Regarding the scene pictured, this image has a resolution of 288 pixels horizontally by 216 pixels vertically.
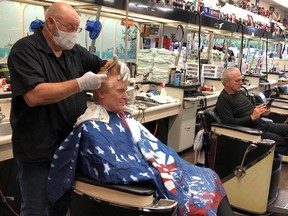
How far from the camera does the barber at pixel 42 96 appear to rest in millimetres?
1460

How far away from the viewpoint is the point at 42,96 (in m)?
1.44

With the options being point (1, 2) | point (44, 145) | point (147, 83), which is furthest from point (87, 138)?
point (1, 2)

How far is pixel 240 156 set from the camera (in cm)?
277

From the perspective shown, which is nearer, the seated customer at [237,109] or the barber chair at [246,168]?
the barber chair at [246,168]

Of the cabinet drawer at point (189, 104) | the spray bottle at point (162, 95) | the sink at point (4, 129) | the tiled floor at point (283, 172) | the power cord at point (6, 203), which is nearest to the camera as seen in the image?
the sink at point (4, 129)

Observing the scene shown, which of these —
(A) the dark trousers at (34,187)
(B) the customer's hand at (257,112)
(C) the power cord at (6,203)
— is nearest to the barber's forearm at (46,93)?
(A) the dark trousers at (34,187)

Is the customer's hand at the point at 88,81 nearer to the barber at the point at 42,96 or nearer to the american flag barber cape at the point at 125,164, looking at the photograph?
the barber at the point at 42,96

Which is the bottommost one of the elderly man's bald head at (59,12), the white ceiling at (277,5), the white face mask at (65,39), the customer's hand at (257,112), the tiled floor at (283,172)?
the tiled floor at (283,172)

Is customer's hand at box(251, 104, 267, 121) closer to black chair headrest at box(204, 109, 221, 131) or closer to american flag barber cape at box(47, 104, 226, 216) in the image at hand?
black chair headrest at box(204, 109, 221, 131)

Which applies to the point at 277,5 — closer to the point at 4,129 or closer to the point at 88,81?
the point at 4,129

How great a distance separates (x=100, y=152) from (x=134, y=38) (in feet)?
9.93

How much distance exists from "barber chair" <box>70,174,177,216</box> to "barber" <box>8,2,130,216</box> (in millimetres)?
204

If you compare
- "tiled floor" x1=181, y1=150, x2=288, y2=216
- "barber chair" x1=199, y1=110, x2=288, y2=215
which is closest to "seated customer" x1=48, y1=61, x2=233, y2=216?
"barber chair" x1=199, y1=110, x2=288, y2=215

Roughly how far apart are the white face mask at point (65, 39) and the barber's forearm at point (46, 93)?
0.89ft
